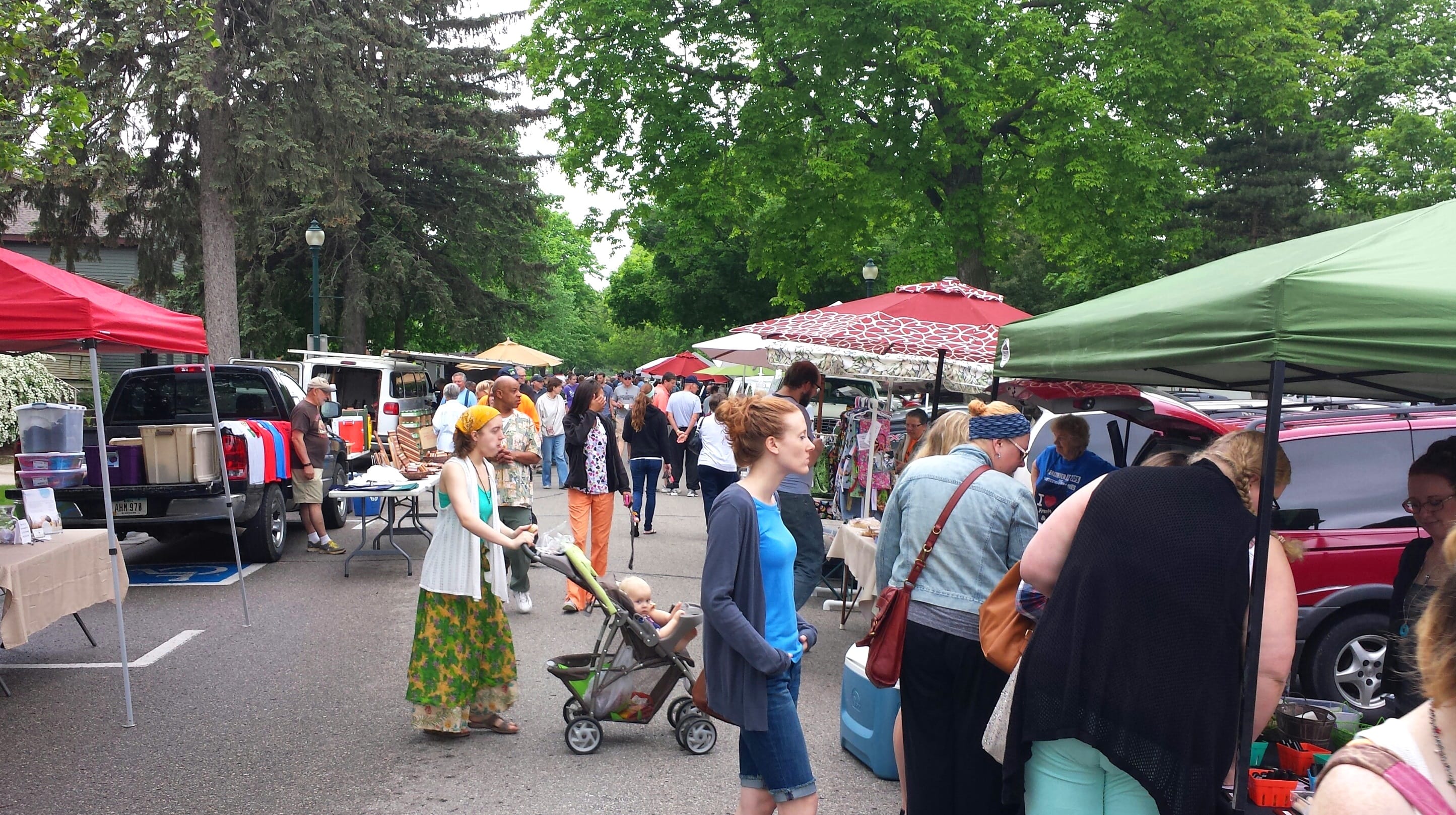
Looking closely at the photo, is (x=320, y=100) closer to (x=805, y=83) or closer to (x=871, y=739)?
(x=805, y=83)

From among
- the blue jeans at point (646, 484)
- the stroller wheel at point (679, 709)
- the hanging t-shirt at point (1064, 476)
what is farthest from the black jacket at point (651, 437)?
the stroller wheel at point (679, 709)

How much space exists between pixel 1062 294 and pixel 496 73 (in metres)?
21.3

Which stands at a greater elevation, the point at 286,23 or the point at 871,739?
the point at 286,23

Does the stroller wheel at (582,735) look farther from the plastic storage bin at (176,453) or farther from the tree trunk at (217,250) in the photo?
the tree trunk at (217,250)

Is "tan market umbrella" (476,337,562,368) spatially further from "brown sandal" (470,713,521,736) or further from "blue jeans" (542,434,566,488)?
"brown sandal" (470,713,521,736)

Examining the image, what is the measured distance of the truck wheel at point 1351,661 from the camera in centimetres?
666

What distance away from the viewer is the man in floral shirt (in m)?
8.80

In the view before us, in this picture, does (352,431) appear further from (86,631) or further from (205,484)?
(86,631)

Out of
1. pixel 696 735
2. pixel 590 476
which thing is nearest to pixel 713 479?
pixel 590 476

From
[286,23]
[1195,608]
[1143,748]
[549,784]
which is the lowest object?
[549,784]

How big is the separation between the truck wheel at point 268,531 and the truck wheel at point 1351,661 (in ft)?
30.8

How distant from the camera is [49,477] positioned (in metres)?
8.16

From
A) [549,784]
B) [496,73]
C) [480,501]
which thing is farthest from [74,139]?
[496,73]

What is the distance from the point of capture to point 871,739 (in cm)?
533
